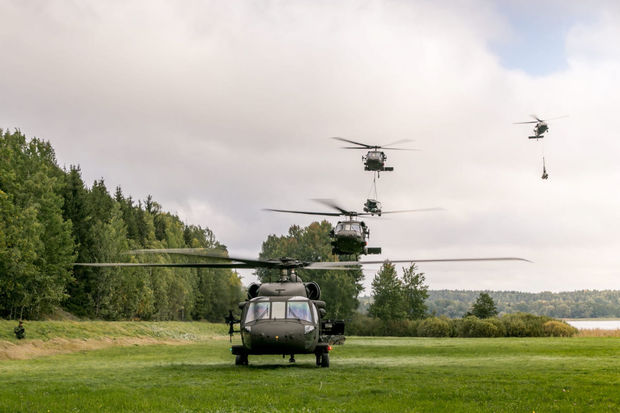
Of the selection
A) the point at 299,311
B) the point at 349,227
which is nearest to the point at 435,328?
the point at 349,227

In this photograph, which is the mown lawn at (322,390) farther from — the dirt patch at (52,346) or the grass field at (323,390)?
the dirt patch at (52,346)

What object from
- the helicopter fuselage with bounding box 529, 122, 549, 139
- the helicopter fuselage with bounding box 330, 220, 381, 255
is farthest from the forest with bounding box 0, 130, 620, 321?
the helicopter fuselage with bounding box 529, 122, 549, 139

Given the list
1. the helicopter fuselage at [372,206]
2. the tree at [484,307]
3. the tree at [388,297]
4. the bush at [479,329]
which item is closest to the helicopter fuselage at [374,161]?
the helicopter fuselage at [372,206]

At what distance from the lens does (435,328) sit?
248 ft

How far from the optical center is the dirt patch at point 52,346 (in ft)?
115

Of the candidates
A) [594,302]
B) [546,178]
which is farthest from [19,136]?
[594,302]

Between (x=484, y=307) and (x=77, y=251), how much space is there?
49.3 meters

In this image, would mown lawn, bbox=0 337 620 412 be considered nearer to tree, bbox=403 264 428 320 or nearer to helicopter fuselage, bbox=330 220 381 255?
helicopter fuselage, bbox=330 220 381 255

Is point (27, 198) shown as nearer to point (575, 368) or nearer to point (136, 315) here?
point (136, 315)

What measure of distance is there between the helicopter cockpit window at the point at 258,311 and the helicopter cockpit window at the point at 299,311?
740mm

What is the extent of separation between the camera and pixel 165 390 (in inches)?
566

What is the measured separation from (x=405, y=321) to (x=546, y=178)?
181 ft

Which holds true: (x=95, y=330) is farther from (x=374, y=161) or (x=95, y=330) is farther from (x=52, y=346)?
(x=374, y=161)

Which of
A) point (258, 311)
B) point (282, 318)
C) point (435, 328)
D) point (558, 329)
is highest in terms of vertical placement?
point (258, 311)
